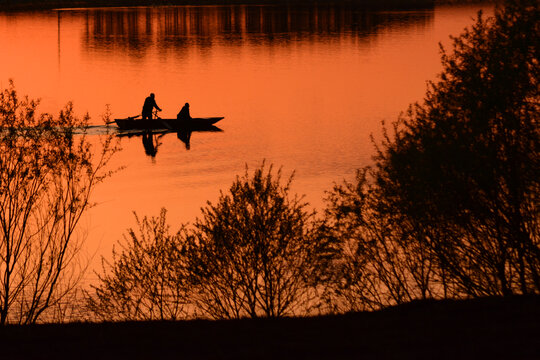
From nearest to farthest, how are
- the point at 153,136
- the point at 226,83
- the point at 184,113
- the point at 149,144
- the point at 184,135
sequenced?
the point at 149,144, the point at 184,113, the point at 184,135, the point at 153,136, the point at 226,83

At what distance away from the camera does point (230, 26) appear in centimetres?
16375

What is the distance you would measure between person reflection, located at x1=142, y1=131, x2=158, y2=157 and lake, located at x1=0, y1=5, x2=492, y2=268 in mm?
385

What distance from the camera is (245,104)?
83.3 meters

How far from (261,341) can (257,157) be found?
41673mm

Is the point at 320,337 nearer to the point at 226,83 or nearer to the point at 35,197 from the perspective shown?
the point at 35,197

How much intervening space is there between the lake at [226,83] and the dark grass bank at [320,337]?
20166 mm

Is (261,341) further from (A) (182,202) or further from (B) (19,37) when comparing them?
(B) (19,37)

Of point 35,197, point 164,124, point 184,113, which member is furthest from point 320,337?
point 164,124

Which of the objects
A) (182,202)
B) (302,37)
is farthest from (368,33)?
(182,202)

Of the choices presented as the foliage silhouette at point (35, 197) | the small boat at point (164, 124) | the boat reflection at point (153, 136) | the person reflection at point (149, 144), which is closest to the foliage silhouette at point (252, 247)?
the foliage silhouette at point (35, 197)

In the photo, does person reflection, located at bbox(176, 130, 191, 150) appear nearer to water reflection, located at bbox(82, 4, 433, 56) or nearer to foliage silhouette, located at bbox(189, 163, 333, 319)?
foliage silhouette, located at bbox(189, 163, 333, 319)

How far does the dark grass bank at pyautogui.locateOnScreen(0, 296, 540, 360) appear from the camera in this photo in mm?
17281

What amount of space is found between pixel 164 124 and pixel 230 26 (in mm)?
102928

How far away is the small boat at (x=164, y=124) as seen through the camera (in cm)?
6101
